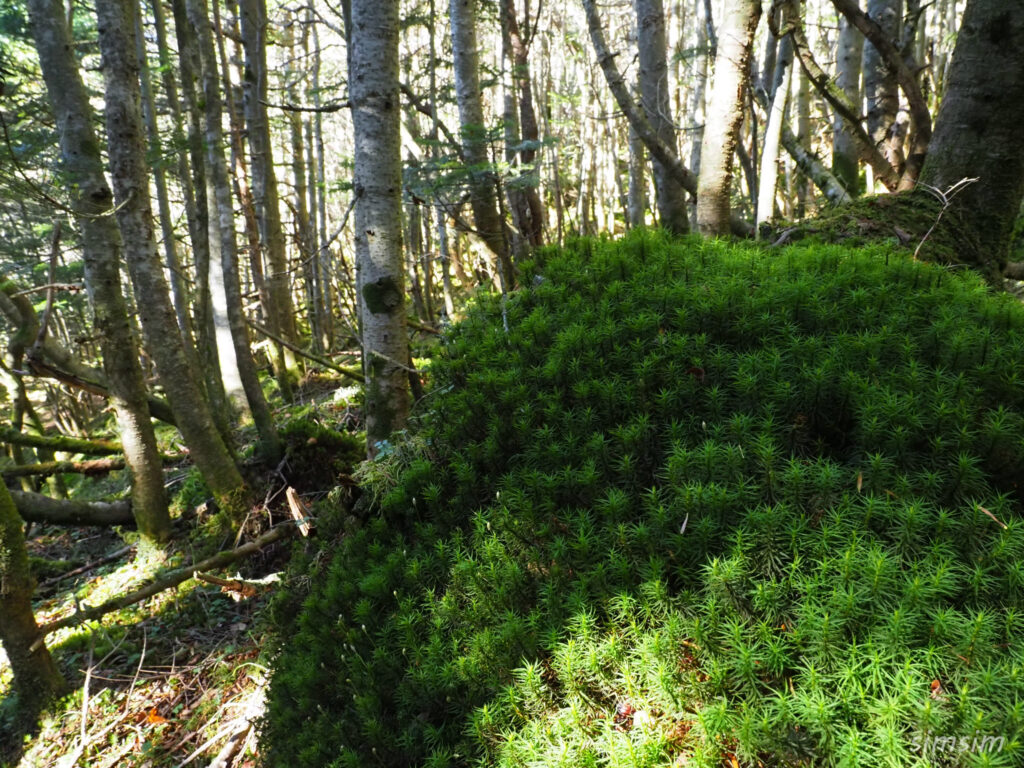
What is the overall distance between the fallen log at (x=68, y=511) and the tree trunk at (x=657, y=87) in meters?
7.50

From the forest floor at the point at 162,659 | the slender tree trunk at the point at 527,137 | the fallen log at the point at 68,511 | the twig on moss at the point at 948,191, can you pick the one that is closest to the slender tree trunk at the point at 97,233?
the fallen log at the point at 68,511

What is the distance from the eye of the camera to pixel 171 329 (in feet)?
18.7

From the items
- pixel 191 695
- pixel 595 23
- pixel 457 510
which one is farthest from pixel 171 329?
pixel 595 23

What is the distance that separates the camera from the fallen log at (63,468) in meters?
7.11

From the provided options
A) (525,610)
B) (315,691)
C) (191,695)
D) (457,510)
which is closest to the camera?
(525,610)

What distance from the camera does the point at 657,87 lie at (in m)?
7.36

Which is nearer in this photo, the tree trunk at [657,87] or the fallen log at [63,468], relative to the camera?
the tree trunk at [657,87]

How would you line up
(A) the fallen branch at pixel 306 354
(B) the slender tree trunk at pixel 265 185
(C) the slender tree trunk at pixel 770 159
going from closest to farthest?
(C) the slender tree trunk at pixel 770 159, (A) the fallen branch at pixel 306 354, (B) the slender tree trunk at pixel 265 185

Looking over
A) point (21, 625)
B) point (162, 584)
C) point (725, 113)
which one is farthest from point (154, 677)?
point (725, 113)

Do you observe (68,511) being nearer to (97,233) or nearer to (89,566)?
(89,566)

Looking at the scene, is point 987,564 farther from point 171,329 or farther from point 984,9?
point 171,329

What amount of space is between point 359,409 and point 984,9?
7.26 m

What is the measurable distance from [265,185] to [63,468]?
5675mm

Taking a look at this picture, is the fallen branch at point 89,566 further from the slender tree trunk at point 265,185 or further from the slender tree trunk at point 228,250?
the slender tree trunk at point 265,185
